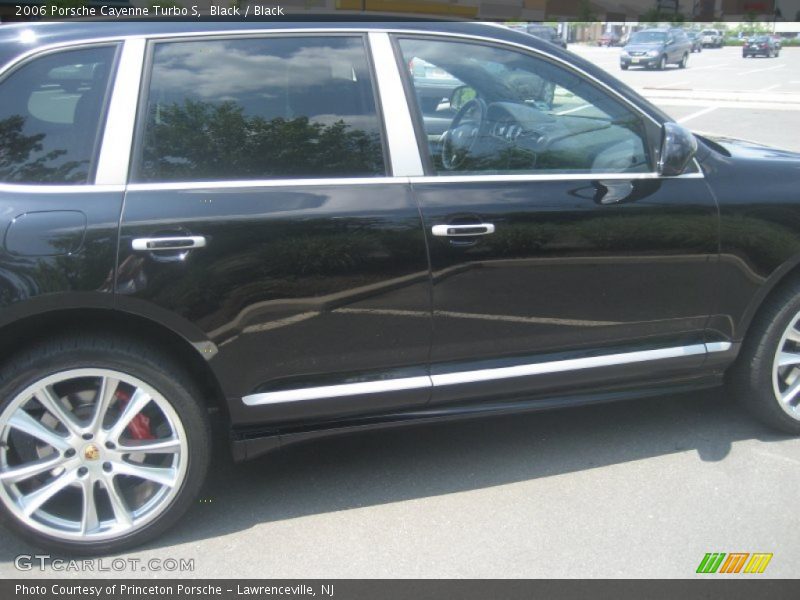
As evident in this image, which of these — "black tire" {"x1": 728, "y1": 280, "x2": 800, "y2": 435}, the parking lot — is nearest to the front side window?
"black tire" {"x1": 728, "y1": 280, "x2": 800, "y2": 435}

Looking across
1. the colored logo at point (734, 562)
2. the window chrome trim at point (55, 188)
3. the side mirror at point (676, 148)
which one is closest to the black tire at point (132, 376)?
the window chrome trim at point (55, 188)

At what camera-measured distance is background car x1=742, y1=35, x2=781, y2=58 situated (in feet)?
141

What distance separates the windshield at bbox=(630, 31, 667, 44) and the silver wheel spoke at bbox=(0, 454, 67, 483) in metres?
35.0

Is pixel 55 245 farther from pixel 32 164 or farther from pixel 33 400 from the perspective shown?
pixel 33 400

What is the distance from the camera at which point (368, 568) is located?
9.16ft

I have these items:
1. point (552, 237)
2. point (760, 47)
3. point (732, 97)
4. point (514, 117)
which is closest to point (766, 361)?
point (552, 237)

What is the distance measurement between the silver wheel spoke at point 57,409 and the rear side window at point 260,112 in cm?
81

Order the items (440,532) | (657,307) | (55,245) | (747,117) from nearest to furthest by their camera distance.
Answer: (55,245)
(440,532)
(657,307)
(747,117)

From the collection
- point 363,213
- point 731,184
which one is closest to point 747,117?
point 731,184

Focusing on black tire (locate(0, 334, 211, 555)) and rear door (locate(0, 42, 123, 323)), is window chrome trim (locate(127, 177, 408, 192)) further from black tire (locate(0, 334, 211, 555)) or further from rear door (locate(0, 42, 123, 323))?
black tire (locate(0, 334, 211, 555))

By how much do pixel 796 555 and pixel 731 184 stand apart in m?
1.47

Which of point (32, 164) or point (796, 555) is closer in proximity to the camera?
point (32, 164)

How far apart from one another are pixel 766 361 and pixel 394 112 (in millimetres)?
1966
